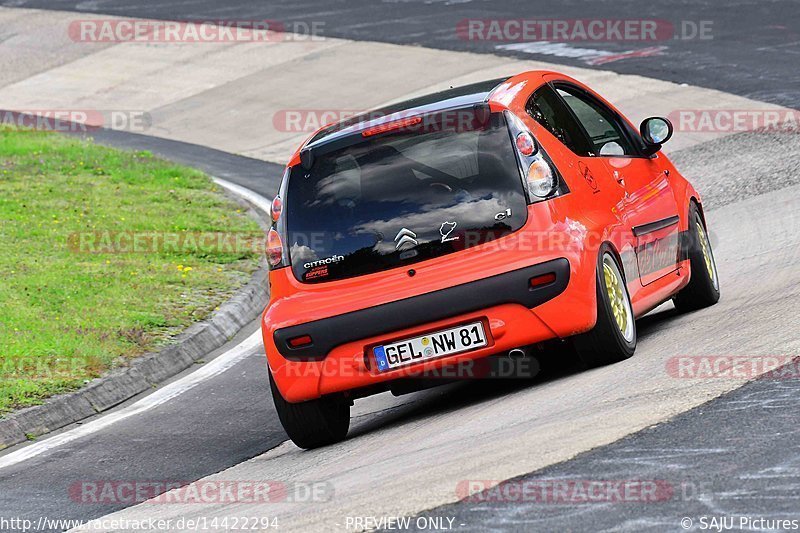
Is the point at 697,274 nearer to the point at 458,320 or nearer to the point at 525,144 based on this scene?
the point at 525,144

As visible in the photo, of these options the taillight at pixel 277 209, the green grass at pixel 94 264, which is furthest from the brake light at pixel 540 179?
the green grass at pixel 94 264

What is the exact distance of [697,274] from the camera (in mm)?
9281

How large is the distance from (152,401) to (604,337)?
3.37 m

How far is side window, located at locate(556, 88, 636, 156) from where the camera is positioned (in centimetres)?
866

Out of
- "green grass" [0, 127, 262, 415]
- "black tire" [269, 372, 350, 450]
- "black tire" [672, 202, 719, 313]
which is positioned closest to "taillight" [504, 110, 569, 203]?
"black tire" [269, 372, 350, 450]

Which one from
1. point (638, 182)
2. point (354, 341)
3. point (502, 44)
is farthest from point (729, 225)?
point (502, 44)

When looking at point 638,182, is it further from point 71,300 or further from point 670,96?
point 670,96

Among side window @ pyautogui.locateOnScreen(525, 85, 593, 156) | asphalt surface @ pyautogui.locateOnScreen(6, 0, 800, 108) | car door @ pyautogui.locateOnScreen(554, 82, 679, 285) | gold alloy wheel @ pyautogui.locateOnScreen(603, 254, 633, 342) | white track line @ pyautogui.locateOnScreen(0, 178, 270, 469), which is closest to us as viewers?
gold alloy wheel @ pyautogui.locateOnScreen(603, 254, 633, 342)

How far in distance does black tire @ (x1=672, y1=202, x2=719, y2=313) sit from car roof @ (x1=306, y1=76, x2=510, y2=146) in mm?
1819

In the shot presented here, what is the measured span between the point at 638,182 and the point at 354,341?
2354mm

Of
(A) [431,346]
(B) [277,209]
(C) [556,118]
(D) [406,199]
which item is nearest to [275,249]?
(B) [277,209]

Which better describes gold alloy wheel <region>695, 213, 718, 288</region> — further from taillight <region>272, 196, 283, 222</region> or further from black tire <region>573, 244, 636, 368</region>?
taillight <region>272, 196, 283, 222</region>

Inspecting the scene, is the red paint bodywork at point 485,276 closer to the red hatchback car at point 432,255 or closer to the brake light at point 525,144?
the red hatchback car at point 432,255

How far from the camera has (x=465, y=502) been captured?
18.5ft
